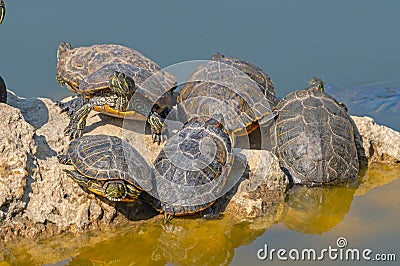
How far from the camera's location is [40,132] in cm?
619

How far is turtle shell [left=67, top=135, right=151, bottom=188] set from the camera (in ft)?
18.2

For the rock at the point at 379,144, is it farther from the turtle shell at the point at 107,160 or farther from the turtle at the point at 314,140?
the turtle shell at the point at 107,160

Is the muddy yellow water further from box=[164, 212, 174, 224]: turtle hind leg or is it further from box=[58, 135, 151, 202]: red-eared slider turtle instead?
box=[58, 135, 151, 202]: red-eared slider turtle

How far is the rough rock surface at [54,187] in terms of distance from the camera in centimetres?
556

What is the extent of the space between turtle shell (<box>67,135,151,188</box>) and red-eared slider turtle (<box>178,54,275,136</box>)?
59.9 inches

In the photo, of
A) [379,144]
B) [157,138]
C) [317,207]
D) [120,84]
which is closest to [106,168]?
[157,138]

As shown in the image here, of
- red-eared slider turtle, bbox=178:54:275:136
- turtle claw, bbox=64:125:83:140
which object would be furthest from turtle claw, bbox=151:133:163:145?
red-eared slider turtle, bbox=178:54:275:136

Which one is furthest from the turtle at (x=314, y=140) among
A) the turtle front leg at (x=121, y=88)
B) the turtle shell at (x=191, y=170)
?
the turtle front leg at (x=121, y=88)

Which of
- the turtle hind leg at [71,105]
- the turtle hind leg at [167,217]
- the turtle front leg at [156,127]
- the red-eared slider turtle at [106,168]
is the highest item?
the turtle hind leg at [71,105]

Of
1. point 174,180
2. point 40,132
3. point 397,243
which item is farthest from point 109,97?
point 397,243

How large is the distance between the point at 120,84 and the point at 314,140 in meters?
2.02

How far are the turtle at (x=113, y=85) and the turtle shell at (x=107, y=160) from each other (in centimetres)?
50

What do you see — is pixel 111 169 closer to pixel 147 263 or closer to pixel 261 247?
pixel 147 263

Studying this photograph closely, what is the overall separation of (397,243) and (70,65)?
3.79 meters
